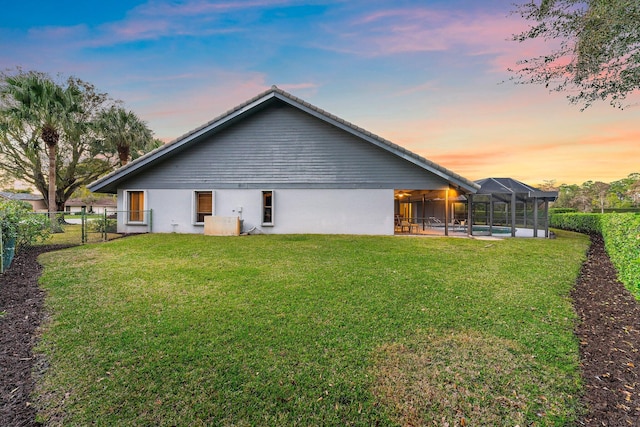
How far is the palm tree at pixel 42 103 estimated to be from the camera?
52.5 feet

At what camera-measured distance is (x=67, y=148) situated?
2592 cm

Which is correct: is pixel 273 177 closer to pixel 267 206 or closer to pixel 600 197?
pixel 267 206

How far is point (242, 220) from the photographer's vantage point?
44.1 ft

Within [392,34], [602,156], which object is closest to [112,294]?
[392,34]

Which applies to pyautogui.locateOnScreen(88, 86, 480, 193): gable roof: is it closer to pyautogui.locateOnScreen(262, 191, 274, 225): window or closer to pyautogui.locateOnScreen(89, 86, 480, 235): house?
pyautogui.locateOnScreen(89, 86, 480, 235): house

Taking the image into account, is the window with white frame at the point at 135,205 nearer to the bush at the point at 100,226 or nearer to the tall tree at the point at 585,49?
the bush at the point at 100,226

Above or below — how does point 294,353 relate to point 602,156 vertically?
below

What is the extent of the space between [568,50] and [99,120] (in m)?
28.3

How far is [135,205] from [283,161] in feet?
25.6

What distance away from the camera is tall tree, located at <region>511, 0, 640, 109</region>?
7.21 m

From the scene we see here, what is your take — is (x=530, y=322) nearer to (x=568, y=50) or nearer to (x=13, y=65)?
(x=568, y=50)

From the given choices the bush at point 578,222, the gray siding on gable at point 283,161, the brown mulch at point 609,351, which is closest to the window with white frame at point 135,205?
the gray siding on gable at point 283,161

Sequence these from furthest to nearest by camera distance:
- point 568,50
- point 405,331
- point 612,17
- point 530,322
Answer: point 568,50
point 612,17
point 530,322
point 405,331

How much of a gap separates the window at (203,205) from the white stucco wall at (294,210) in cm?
33
